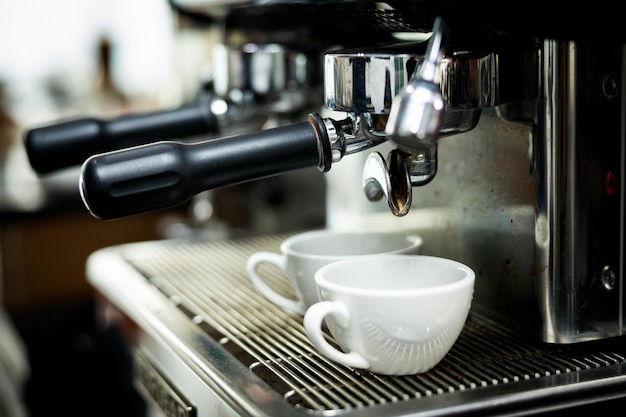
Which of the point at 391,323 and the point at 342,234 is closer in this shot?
the point at 391,323

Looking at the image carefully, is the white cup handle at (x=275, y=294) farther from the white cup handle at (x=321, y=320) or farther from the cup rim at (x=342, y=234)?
the white cup handle at (x=321, y=320)

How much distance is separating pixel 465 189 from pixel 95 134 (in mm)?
289

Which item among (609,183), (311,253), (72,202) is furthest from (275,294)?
(72,202)

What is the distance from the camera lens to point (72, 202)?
183cm

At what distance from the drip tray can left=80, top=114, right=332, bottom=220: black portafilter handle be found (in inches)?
4.9

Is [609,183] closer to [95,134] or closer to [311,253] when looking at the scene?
[311,253]

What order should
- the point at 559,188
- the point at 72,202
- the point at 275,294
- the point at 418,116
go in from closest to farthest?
the point at 418,116
the point at 559,188
the point at 275,294
the point at 72,202

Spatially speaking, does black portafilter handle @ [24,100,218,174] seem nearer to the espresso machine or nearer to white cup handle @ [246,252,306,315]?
the espresso machine

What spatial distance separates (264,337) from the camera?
0.61 m

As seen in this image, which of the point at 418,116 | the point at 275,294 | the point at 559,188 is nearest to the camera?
the point at 418,116

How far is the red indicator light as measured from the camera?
542mm

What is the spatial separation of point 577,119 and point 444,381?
0.18 meters

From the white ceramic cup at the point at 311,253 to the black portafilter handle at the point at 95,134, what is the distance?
13cm

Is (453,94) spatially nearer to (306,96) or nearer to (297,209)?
(306,96)
